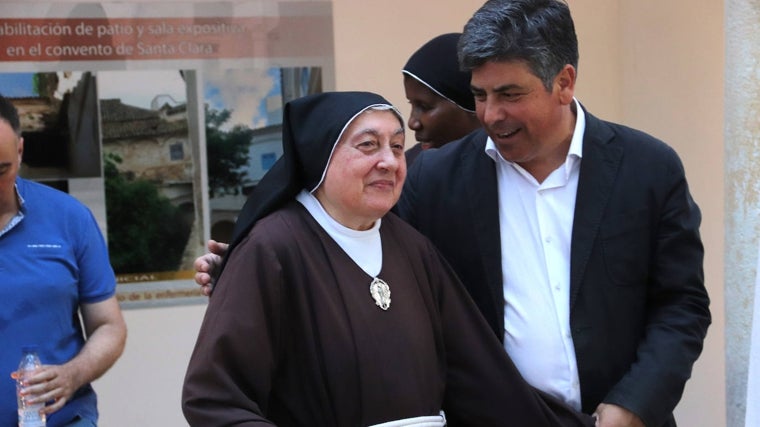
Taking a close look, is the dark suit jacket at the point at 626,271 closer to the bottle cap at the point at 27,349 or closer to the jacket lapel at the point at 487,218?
the jacket lapel at the point at 487,218

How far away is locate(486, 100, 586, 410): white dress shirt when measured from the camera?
3.46 m

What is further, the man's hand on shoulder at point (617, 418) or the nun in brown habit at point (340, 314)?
the man's hand on shoulder at point (617, 418)

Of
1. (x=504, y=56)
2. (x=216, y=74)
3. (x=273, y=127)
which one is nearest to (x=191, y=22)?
(x=216, y=74)

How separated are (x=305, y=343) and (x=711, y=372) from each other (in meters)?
3.82

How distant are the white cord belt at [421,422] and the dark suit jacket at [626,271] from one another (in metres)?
0.40

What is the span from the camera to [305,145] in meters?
3.15

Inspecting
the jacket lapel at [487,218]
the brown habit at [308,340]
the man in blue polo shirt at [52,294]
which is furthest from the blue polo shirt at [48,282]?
the jacket lapel at [487,218]

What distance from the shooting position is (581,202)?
3492 mm

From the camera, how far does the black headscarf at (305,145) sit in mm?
3123

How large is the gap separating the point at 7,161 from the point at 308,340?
1.77 metres

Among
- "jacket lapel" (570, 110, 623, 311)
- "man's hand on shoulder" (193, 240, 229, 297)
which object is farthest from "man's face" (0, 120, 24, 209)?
"jacket lapel" (570, 110, 623, 311)

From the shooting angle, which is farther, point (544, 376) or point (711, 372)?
point (711, 372)

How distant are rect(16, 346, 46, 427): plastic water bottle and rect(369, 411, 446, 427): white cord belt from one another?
5.39ft

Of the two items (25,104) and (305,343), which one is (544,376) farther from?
(25,104)
